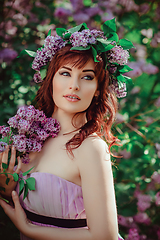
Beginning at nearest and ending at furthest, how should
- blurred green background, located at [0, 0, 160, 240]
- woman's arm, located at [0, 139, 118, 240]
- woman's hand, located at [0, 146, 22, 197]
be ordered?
woman's arm, located at [0, 139, 118, 240] → woman's hand, located at [0, 146, 22, 197] → blurred green background, located at [0, 0, 160, 240]

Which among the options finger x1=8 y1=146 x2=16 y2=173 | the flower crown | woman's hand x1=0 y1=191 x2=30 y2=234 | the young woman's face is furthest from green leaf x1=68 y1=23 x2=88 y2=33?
woman's hand x1=0 y1=191 x2=30 y2=234

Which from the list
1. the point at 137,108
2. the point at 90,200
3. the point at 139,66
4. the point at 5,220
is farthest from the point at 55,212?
the point at 139,66

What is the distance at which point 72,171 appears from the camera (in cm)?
138

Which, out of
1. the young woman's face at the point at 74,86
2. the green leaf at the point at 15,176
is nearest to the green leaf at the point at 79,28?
the young woman's face at the point at 74,86

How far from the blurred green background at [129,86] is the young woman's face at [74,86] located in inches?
34.7

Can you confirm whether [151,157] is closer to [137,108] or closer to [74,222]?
[137,108]

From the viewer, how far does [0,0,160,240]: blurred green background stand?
247 cm

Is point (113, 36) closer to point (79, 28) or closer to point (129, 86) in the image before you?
point (79, 28)

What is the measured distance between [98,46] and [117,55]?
0.49ft

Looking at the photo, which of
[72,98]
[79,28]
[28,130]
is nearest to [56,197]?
[28,130]

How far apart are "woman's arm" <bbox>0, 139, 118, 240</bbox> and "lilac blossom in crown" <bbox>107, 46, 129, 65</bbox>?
0.54 m

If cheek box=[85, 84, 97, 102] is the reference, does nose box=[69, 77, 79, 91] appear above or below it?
above

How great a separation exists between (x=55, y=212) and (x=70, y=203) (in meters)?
0.10

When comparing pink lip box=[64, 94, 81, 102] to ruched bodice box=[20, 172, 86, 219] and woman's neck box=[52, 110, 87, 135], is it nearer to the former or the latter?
woman's neck box=[52, 110, 87, 135]
